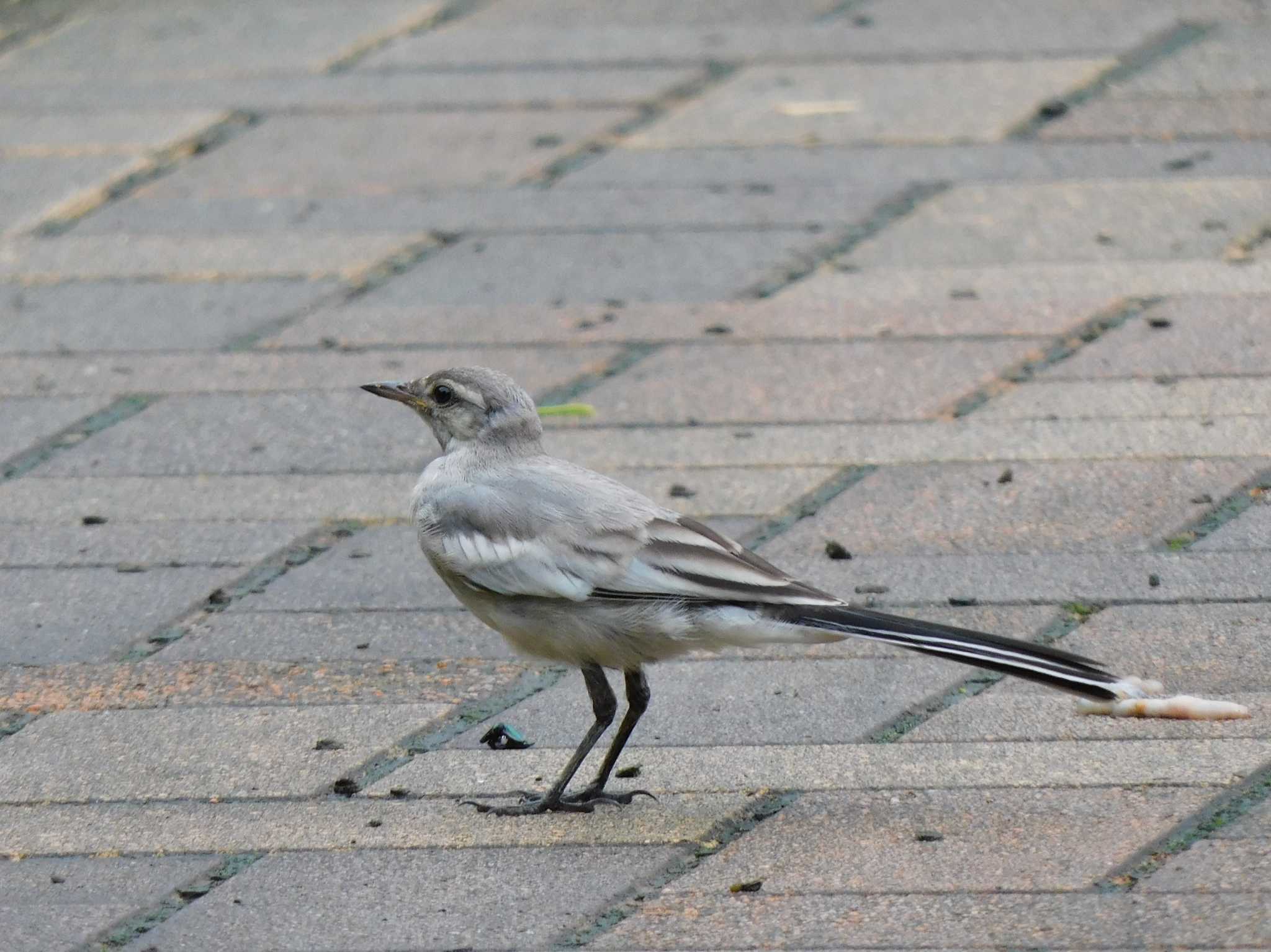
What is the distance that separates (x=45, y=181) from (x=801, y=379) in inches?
140

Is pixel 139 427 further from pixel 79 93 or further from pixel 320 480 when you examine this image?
pixel 79 93

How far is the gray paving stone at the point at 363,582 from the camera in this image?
4902mm

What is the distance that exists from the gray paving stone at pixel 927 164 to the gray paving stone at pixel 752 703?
3483 mm

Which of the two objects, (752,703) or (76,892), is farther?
(752,703)

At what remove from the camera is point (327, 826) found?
3871 mm

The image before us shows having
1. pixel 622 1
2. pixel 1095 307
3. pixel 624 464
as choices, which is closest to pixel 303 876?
pixel 624 464

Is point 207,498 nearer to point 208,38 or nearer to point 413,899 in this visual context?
point 413,899

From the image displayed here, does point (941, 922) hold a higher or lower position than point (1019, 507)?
higher

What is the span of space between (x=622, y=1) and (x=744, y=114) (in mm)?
1871

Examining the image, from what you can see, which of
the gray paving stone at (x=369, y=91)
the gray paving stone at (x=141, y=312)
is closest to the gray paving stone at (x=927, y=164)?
the gray paving stone at (x=369, y=91)

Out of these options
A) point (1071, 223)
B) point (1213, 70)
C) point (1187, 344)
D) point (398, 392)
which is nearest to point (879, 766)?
point (398, 392)

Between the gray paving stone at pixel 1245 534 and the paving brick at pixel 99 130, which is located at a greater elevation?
the paving brick at pixel 99 130

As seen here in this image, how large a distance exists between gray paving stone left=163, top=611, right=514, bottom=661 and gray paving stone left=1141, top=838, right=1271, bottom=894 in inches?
65.8

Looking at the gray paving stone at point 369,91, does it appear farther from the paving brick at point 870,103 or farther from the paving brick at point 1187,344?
the paving brick at point 1187,344
